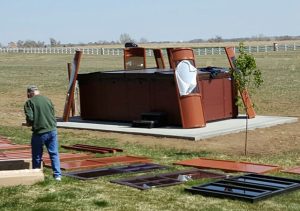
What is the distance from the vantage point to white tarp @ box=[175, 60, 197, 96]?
55.0 feet

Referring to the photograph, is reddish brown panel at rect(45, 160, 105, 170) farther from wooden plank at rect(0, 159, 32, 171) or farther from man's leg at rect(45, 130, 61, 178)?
man's leg at rect(45, 130, 61, 178)

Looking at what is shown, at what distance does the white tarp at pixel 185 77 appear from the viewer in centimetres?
1675

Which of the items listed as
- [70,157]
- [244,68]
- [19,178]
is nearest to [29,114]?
[19,178]

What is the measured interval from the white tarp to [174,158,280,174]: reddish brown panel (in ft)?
15.8

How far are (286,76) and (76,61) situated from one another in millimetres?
19425

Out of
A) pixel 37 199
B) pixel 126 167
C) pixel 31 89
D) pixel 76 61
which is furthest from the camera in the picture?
pixel 76 61

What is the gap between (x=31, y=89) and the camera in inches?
390

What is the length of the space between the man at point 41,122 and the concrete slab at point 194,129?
227 inches

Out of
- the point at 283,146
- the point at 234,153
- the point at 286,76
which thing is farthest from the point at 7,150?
the point at 286,76

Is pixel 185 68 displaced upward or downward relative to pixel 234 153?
upward

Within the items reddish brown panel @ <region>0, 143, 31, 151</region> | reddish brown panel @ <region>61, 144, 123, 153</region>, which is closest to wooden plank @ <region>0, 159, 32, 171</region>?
reddish brown panel @ <region>61, 144, 123, 153</region>

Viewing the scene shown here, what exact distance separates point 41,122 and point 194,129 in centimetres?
738

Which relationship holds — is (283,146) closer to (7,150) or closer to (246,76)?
(246,76)

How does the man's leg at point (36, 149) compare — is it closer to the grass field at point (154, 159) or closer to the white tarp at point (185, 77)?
the grass field at point (154, 159)
